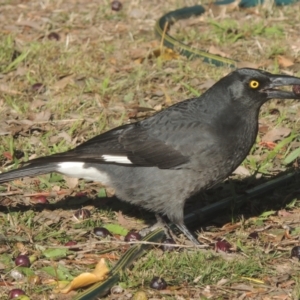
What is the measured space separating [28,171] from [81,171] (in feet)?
1.36

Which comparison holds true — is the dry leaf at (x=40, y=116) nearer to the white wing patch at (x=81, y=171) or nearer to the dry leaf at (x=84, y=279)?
the white wing patch at (x=81, y=171)

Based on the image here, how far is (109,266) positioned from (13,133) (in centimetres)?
240

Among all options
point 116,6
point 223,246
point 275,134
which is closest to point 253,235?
point 223,246

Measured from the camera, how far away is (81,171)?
6.71m

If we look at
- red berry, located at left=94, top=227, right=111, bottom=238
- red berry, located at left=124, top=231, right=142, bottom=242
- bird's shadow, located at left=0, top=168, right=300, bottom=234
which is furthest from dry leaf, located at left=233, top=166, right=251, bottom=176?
red berry, located at left=94, top=227, right=111, bottom=238

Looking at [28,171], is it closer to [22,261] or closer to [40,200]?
[40,200]

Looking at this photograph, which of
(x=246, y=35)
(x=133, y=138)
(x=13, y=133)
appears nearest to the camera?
(x=133, y=138)

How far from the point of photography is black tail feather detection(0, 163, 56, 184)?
21.7 ft

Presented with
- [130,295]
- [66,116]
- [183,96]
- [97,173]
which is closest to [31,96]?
[66,116]

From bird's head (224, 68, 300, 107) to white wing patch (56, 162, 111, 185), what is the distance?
1203mm

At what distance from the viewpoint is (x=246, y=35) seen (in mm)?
9883

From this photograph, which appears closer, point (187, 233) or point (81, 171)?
point (187, 233)

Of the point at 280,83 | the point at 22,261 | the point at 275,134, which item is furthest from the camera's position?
the point at 275,134

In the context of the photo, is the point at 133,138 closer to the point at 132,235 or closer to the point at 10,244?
the point at 132,235
